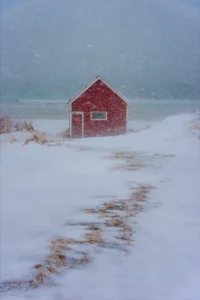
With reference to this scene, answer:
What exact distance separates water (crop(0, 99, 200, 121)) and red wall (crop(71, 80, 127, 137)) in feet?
0.17

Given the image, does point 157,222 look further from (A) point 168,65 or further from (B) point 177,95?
(A) point 168,65

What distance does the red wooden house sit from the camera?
192 centimetres

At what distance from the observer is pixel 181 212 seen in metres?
1.69

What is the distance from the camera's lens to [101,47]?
199 cm

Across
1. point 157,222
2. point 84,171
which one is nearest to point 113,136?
point 84,171

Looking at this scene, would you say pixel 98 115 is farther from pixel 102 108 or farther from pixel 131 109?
pixel 131 109

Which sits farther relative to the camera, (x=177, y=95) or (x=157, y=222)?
(x=177, y=95)

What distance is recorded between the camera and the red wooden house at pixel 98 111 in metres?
1.92

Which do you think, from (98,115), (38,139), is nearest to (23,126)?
(38,139)

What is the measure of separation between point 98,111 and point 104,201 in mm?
438

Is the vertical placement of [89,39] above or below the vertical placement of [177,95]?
above

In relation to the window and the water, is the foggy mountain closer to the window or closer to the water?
the water

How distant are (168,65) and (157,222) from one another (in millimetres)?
761

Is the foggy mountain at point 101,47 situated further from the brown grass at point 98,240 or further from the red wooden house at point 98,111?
Answer: the brown grass at point 98,240
